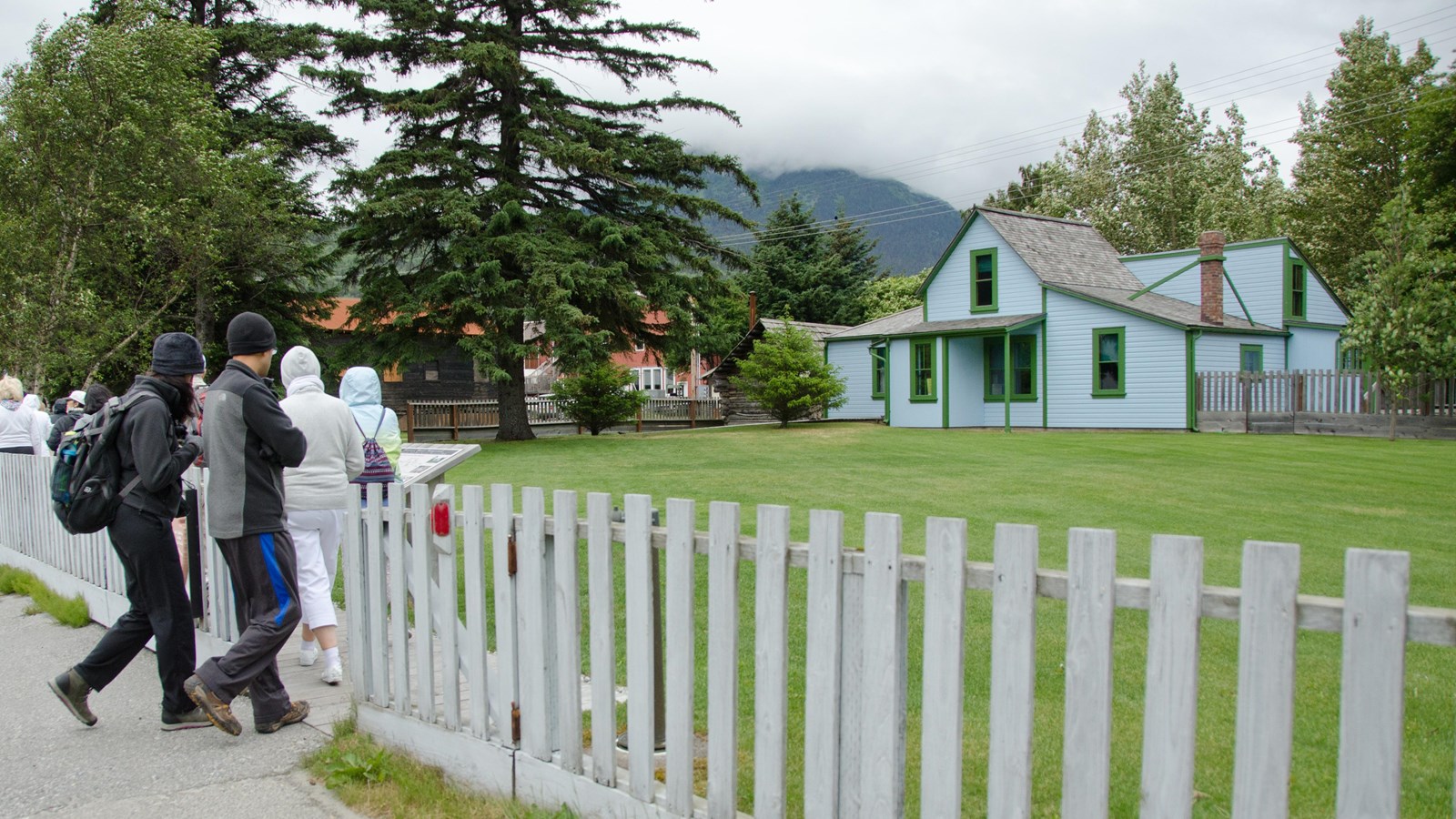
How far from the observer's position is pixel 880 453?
20312 millimetres

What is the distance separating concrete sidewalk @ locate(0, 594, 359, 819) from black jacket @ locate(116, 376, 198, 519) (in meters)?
1.17

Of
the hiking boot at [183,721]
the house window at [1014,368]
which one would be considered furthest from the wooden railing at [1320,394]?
the hiking boot at [183,721]

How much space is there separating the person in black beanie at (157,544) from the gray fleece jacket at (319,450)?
57 centimetres

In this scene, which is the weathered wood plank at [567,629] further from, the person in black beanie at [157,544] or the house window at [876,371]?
the house window at [876,371]

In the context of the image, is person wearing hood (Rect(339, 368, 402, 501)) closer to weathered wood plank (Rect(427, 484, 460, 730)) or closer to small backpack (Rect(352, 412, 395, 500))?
small backpack (Rect(352, 412, 395, 500))

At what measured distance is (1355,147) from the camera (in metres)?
47.0

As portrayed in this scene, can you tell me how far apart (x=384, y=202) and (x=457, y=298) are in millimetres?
3057

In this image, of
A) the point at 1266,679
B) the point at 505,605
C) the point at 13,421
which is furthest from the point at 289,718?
the point at 13,421

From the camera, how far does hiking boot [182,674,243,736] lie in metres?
4.87

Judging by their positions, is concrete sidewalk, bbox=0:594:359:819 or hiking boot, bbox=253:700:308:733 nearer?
concrete sidewalk, bbox=0:594:359:819

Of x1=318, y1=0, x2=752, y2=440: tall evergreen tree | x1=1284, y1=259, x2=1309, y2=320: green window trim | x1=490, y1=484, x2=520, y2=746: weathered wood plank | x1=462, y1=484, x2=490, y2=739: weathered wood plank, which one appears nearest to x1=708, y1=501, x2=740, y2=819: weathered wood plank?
x1=490, y1=484, x2=520, y2=746: weathered wood plank

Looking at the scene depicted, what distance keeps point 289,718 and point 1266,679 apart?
181 inches

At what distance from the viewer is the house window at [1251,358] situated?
97.5ft

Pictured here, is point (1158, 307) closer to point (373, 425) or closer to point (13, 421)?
point (373, 425)
